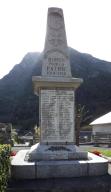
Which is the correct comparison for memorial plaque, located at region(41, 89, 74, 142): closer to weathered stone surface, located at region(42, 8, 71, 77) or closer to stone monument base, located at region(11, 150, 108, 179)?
weathered stone surface, located at region(42, 8, 71, 77)

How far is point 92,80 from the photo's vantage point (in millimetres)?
95250

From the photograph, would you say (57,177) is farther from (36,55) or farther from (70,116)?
(36,55)

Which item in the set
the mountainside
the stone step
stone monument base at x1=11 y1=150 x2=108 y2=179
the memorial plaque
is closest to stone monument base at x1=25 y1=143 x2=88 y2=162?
the memorial plaque

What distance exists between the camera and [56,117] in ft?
49.2

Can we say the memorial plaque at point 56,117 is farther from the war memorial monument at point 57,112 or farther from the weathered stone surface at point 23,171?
the weathered stone surface at point 23,171

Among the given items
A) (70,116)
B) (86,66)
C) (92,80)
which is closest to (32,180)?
(70,116)

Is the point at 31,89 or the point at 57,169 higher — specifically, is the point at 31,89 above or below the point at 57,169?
above

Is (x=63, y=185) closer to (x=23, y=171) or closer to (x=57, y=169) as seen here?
(x=57, y=169)

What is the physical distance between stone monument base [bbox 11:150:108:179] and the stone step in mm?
284

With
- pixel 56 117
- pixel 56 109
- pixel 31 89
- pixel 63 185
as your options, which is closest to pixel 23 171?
pixel 63 185

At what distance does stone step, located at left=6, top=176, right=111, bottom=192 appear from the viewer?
1116 cm

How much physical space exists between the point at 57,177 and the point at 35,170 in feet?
2.12

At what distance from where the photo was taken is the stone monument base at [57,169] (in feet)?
41.0

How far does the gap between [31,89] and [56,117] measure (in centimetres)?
8020
